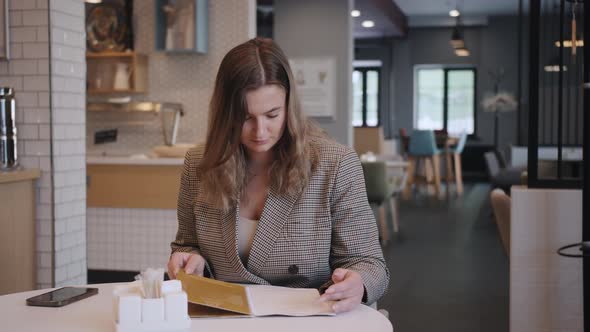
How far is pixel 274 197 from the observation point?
187 centimetres

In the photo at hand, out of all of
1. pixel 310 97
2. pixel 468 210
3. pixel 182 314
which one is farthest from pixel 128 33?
pixel 468 210

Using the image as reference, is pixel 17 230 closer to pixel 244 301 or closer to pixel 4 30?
pixel 4 30

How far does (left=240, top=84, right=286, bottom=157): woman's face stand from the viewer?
5.96ft

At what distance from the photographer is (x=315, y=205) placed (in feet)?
6.20

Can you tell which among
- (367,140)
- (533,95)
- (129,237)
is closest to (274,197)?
(533,95)

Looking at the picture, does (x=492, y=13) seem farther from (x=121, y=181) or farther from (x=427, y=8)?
(x=121, y=181)

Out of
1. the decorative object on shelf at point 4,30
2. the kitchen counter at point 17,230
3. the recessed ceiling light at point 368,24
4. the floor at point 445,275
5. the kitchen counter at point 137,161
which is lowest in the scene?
the floor at point 445,275

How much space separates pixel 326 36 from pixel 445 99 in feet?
28.7

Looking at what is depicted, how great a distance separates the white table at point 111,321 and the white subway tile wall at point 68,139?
72.5 inches

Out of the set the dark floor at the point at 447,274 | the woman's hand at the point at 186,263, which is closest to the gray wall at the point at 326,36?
the dark floor at the point at 447,274

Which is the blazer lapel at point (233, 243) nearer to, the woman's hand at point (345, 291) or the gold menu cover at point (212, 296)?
the gold menu cover at point (212, 296)

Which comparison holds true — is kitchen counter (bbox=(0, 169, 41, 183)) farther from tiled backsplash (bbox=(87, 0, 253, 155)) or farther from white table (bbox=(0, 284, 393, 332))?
tiled backsplash (bbox=(87, 0, 253, 155))

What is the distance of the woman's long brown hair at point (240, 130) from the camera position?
181 centimetres

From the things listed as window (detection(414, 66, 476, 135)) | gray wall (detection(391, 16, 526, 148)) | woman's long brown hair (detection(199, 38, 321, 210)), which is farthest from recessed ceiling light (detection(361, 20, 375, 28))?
woman's long brown hair (detection(199, 38, 321, 210))
